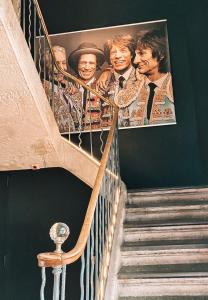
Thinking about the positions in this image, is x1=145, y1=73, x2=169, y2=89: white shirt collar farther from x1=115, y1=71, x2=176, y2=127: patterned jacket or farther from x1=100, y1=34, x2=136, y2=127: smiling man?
x1=100, y1=34, x2=136, y2=127: smiling man

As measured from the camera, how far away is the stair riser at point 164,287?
2668 millimetres

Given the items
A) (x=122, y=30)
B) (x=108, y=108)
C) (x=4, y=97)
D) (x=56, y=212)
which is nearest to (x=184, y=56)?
(x=122, y=30)

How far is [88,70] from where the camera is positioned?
620cm

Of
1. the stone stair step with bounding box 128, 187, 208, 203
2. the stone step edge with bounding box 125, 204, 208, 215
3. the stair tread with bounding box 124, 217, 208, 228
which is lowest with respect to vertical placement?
the stair tread with bounding box 124, 217, 208, 228

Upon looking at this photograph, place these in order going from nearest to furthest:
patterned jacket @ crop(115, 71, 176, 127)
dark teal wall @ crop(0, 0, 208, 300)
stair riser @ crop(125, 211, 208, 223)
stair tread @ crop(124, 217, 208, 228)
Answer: stair tread @ crop(124, 217, 208, 228)
stair riser @ crop(125, 211, 208, 223)
dark teal wall @ crop(0, 0, 208, 300)
patterned jacket @ crop(115, 71, 176, 127)

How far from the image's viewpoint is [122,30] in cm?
→ 628

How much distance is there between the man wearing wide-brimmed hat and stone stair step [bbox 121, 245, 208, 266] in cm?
316

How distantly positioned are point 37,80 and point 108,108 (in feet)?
8.54

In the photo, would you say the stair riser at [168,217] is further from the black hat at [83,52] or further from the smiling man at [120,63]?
the black hat at [83,52]

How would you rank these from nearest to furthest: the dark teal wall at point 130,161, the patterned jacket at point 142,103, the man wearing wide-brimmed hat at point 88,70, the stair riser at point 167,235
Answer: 1. the stair riser at point 167,235
2. the dark teal wall at point 130,161
3. the patterned jacket at point 142,103
4. the man wearing wide-brimmed hat at point 88,70

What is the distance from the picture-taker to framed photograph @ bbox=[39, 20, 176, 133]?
5.82 metres

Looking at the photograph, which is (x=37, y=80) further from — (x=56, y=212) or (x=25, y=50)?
(x=56, y=212)

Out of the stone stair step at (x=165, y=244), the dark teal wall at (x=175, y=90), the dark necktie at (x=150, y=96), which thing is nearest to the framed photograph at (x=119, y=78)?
the dark necktie at (x=150, y=96)

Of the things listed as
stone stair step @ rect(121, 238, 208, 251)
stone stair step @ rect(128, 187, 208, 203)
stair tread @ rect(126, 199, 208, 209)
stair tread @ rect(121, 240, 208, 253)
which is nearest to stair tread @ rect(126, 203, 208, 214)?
stair tread @ rect(126, 199, 208, 209)
